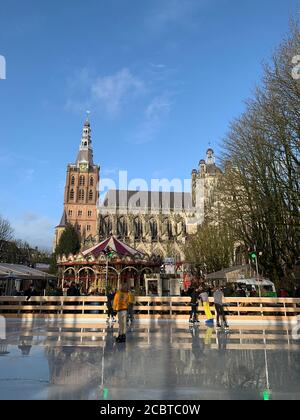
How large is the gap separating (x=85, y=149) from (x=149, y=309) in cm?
7879

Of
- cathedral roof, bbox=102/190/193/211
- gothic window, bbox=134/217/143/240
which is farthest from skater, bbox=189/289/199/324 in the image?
cathedral roof, bbox=102/190/193/211

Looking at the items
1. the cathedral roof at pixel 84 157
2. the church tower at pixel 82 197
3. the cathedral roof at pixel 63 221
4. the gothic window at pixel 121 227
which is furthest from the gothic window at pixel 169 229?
the cathedral roof at pixel 84 157

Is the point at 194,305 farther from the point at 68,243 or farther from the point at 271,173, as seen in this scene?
the point at 68,243

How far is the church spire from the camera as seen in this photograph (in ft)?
286

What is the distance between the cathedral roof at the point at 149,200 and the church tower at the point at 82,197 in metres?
4.00

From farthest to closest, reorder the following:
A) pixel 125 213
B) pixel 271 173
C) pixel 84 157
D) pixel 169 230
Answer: pixel 84 157 < pixel 125 213 < pixel 169 230 < pixel 271 173

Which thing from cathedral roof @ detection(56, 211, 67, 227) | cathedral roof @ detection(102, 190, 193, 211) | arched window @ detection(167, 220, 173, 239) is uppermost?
cathedral roof @ detection(102, 190, 193, 211)

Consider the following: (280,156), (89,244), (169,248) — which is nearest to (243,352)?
(280,156)

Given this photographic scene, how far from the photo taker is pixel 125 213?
8406 cm

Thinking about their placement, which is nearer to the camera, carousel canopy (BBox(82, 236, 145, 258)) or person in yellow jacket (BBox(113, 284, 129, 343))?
person in yellow jacket (BBox(113, 284, 129, 343))

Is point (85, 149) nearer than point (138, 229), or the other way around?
point (138, 229)

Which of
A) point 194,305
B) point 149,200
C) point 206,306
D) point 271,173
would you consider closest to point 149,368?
point 194,305

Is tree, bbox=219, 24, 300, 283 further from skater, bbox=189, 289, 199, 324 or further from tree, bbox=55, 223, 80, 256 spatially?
tree, bbox=55, 223, 80, 256

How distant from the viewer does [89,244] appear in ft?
234
